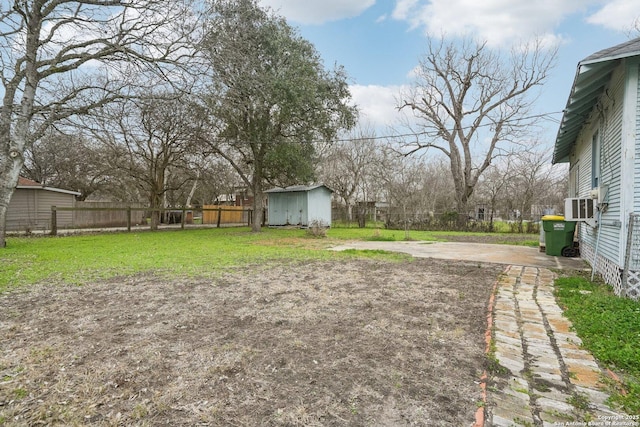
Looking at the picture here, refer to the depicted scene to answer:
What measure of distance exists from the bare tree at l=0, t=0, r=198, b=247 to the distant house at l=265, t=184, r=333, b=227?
10.1 metres

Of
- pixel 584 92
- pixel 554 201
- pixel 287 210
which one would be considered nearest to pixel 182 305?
pixel 584 92

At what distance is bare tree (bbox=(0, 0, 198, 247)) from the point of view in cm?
832

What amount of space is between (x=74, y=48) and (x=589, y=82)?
1193 centimetres

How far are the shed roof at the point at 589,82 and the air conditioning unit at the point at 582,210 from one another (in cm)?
164

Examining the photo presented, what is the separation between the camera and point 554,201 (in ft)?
67.6

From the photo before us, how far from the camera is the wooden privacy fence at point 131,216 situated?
Answer: 49.0 feet

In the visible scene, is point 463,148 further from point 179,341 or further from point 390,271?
point 179,341

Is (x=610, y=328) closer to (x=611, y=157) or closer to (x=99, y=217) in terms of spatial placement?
(x=611, y=157)

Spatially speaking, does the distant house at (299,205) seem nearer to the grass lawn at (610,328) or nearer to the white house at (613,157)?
the white house at (613,157)

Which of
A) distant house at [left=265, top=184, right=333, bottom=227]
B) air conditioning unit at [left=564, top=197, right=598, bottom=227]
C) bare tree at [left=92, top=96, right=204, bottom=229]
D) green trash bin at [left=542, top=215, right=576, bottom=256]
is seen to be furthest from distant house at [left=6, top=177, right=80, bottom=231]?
green trash bin at [left=542, top=215, right=576, bottom=256]

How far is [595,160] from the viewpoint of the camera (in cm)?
620

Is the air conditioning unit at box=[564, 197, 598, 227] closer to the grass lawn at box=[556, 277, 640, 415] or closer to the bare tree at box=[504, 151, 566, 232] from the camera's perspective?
the grass lawn at box=[556, 277, 640, 415]

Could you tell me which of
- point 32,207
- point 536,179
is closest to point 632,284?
point 536,179

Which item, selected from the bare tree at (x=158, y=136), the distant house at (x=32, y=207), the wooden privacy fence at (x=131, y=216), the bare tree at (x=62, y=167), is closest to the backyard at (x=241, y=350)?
the bare tree at (x=158, y=136)
